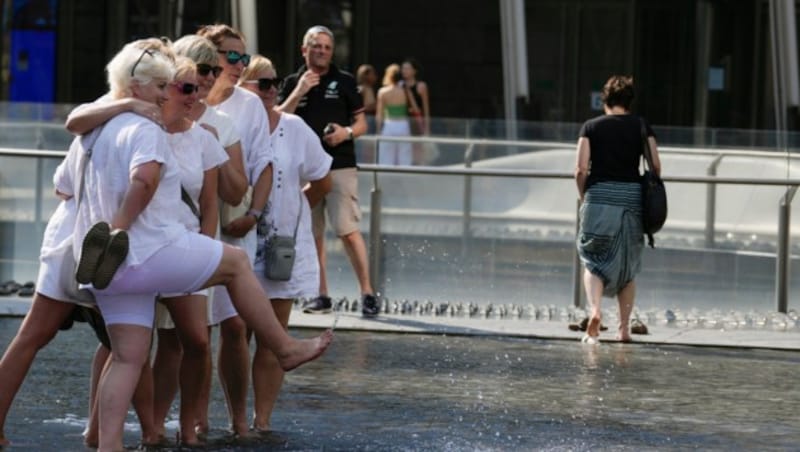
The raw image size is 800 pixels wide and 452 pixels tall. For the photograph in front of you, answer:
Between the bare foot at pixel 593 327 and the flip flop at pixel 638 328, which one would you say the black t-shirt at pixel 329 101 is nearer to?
the bare foot at pixel 593 327

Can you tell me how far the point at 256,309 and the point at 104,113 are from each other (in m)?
0.92

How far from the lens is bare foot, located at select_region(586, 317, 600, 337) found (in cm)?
1274

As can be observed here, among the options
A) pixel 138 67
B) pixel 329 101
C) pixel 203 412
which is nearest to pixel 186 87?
pixel 138 67

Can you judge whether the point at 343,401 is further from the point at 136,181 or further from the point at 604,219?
the point at 604,219

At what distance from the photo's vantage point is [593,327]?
41.9ft

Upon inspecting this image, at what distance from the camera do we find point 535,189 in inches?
585

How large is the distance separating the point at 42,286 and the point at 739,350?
6.24 meters

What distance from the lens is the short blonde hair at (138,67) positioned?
287 inches

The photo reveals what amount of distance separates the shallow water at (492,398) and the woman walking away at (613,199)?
398mm

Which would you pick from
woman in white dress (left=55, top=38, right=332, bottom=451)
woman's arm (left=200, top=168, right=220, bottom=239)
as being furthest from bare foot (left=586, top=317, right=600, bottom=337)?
woman in white dress (left=55, top=38, right=332, bottom=451)

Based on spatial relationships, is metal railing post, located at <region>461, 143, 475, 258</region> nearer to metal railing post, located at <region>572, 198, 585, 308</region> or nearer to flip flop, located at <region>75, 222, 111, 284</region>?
metal railing post, located at <region>572, 198, 585, 308</region>

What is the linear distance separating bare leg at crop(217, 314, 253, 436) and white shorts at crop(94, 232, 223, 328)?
2.89ft

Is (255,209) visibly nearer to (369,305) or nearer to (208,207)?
(208,207)

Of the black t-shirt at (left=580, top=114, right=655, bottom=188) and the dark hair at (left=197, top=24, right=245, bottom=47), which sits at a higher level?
the dark hair at (left=197, top=24, right=245, bottom=47)
